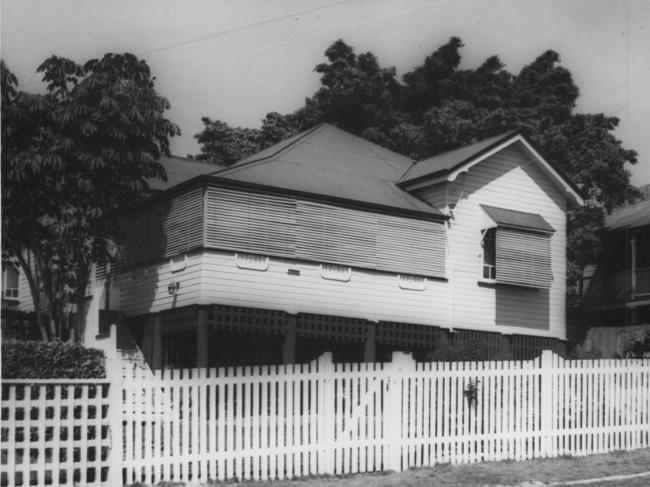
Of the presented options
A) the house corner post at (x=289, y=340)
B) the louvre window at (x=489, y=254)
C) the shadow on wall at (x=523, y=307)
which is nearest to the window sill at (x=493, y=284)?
the shadow on wall at (x=523, y=307)

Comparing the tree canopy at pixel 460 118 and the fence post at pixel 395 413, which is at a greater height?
the tree canopy at pixel 460 118

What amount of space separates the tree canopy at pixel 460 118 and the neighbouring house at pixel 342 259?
450cm

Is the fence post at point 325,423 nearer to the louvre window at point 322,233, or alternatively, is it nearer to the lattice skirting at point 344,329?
the lattice skirting at point 344,329

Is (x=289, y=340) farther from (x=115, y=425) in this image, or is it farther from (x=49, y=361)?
(x=115, y=425)

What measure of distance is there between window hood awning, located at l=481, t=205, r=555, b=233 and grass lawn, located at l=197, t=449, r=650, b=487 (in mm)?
14851

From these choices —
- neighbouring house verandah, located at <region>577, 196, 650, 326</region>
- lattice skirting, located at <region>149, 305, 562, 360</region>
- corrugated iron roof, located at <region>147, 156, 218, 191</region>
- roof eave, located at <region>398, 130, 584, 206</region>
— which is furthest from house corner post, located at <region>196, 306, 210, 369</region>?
neighbouring house verandah, located at <region>577, 196, 650, 326</region>

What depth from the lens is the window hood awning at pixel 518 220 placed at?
30578 mm

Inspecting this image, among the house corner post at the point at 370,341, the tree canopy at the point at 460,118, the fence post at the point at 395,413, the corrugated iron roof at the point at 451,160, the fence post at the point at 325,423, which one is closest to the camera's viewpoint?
the fence post at the point at 325,423

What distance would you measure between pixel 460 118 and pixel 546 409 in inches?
1027

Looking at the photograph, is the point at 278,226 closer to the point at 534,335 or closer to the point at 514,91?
the point at 534,335

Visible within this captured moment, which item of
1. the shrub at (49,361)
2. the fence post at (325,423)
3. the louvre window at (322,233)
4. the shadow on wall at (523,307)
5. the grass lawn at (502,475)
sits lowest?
the grass lawn at (502,475)

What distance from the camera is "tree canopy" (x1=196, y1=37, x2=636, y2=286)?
122ft

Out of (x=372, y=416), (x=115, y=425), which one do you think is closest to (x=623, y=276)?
(x=372, y=416)

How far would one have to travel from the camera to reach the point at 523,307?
3155 centimetres
